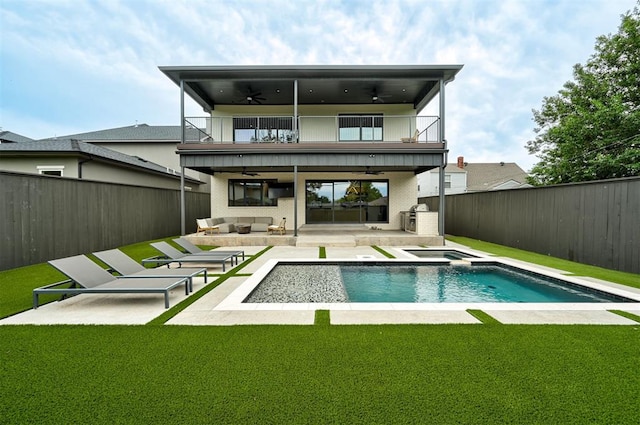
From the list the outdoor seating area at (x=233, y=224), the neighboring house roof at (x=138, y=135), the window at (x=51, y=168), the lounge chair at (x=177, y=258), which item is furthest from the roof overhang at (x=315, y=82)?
the neighboring house roof at (x=138, y=135)

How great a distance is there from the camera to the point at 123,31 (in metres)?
18.3

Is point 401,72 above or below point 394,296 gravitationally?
above

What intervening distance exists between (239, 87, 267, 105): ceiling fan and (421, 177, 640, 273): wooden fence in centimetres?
Answer: 1086

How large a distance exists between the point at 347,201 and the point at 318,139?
354 centimetres

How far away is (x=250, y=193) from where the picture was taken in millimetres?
15227

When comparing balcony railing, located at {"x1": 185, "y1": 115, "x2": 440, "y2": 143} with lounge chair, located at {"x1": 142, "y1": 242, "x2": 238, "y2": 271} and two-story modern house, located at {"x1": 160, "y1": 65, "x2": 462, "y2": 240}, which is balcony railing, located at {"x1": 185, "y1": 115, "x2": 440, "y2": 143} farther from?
lounge chair, located at {"x1": 142, "y1": 242, "x2": 238, "y2": 271}

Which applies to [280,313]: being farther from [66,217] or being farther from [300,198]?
[300,198]

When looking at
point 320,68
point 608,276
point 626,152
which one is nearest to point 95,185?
point 320,68

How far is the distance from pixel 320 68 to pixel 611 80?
51.2 ft

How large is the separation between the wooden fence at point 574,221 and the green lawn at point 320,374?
4.51 metres

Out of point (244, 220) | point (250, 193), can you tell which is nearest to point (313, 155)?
point (250, 193)

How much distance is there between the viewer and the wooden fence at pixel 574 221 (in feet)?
21.8

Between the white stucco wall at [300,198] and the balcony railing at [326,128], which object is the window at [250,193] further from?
the balcony railing at [326,128]

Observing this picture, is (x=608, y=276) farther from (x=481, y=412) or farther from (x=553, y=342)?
(x=481, y=412)
